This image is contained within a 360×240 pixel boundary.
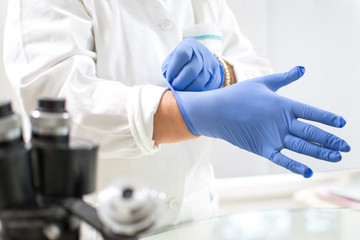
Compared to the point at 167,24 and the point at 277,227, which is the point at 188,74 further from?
the point at 277,227

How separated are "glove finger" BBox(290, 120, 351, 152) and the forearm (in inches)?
7.8

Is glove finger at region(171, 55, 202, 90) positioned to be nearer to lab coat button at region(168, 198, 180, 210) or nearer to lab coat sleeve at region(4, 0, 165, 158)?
lab coat sleeve at region(4, 0, 165, 158)

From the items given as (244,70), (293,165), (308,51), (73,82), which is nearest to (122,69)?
(73,82)

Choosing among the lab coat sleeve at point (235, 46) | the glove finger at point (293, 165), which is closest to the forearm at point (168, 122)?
the glove finger at point (293, 165)

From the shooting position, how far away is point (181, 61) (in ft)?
2.25

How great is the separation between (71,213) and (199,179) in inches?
24.7

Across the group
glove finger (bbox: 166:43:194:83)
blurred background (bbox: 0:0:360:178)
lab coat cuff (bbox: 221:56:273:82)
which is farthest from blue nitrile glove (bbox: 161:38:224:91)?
blurred background (bbox: 0:0:360:178)

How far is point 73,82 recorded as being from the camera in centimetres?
66

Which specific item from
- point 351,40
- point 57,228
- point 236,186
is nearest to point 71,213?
point 57,228

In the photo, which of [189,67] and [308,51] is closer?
[189,67]

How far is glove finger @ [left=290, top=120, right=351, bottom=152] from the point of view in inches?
22.6

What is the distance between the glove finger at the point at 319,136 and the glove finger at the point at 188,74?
0.21 m

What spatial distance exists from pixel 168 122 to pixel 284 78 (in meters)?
0.22

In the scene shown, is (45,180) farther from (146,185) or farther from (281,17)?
(281,17)
